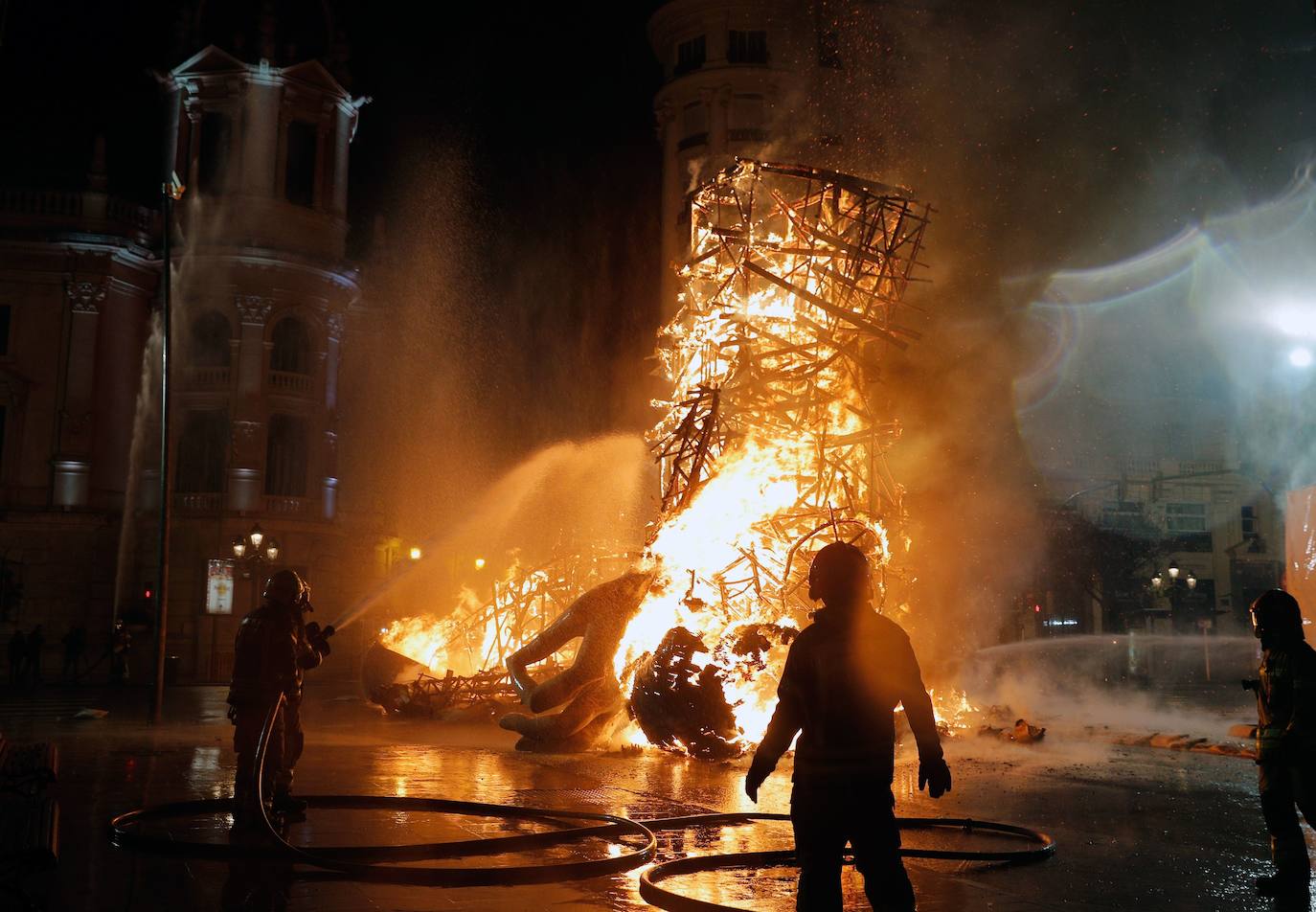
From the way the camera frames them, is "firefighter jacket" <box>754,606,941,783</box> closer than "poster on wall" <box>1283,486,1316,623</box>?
Yes

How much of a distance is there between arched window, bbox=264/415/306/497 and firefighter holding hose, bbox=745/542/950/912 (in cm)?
3722

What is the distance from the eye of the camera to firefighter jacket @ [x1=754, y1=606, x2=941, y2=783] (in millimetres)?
4543

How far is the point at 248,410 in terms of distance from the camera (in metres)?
38.5

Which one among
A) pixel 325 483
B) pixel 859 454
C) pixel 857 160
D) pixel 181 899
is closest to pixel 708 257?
pixel 859 454

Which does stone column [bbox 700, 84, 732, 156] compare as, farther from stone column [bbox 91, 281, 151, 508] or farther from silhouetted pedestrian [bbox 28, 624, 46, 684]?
silhouetted pedestrian [bbox 28, 624, 46, 684]

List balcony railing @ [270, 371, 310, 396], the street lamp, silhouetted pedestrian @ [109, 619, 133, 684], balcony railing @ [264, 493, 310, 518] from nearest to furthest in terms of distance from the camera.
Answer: silhouetted pedestrian @ [109, 619, 133, 684] → the street lamp → balcony railing @ [264, 493, 310, 518] → balcony railing @ [270, 371, 310, 396]

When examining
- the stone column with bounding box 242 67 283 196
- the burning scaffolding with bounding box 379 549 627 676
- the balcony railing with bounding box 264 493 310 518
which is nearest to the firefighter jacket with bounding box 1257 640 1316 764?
the burning scaffolding with bounding box 379 549 627 676

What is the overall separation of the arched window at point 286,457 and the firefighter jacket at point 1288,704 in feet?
119

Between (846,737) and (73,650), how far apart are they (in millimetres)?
32804

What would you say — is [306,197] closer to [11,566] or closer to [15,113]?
[15,113]

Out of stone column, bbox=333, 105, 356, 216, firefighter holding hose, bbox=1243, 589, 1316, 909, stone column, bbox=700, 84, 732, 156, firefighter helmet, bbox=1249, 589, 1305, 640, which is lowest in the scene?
firefighter holding hose, bbox=1243, 589, 1316, 909

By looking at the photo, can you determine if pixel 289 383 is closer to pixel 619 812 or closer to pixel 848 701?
pixel 619 812

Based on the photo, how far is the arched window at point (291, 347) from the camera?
39719 millimetres

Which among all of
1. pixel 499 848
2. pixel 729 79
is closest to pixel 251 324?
pixel 729 79
